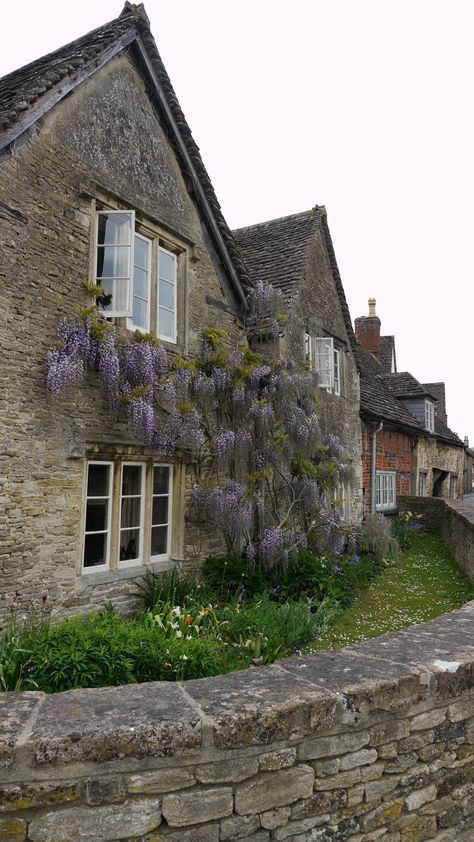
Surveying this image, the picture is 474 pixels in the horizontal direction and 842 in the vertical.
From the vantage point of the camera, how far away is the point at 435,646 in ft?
11.3

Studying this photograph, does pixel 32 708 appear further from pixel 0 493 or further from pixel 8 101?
pixel 8 101

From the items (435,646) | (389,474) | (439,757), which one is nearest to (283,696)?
(439,757)

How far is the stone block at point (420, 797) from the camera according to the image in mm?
2869

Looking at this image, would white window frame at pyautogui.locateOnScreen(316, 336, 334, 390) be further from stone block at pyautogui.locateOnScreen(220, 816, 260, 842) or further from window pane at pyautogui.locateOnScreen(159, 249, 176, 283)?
stone block at pyautogui.locateOnScreen(220, 816, 260, 842)

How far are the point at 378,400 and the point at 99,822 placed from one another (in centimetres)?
1640

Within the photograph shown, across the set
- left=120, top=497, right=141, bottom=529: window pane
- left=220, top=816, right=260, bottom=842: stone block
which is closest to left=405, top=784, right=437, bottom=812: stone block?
left=220, top=816, right=260, bottom=842: stone block

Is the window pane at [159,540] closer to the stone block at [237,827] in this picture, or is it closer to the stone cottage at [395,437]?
the stone block at [237,827]

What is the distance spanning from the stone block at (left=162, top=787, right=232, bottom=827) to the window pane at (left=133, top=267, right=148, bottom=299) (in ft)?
21.2

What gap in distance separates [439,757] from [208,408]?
5.83 metres

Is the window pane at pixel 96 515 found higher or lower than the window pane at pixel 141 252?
lower

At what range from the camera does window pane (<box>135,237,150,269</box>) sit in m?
7.84

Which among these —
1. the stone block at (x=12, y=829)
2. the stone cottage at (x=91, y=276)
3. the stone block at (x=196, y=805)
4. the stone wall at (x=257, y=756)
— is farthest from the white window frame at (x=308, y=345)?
the stone block at (x=12, y=829)

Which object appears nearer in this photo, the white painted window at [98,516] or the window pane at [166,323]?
the white painted window at [98,516]

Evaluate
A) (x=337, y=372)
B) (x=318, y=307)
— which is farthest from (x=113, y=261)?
(x=337, y=372)
